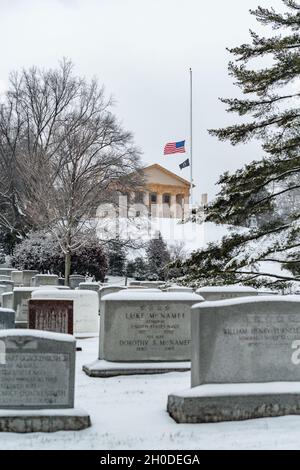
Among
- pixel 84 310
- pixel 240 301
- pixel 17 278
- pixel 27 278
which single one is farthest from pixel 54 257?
pixel 240 301

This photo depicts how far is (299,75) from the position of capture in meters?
15.6

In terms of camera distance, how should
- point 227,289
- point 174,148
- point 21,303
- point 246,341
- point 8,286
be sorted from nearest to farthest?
1. point 246,341
2. point 227,289
3. point 21,303
4. point 8,286
5. point 174,148

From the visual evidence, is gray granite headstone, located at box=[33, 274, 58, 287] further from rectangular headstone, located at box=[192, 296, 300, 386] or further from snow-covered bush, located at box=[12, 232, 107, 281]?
rectangular headstone, located at box=[192, 296, 300, 386]

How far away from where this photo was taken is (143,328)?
1091 cm

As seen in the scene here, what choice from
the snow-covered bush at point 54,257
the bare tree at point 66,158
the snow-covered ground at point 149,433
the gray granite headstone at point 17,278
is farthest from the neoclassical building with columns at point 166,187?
the snow-covered ground at point 149,433

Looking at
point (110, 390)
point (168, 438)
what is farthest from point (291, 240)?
point (168, 438)

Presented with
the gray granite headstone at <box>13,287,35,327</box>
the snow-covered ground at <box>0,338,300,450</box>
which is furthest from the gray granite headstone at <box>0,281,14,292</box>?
the snow-covered ground at <box>0,338,300,450</box>

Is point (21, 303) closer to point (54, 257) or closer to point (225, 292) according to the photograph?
point (225, 292)

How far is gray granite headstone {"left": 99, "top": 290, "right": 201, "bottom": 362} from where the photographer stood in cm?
1082

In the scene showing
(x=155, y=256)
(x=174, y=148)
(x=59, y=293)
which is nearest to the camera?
(x=59, y=293)

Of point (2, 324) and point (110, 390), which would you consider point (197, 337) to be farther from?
point (2, 324)

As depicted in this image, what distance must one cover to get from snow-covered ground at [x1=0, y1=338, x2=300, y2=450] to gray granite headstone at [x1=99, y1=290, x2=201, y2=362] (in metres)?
2.14

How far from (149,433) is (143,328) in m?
4.28

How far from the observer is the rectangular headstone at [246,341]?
7.50 m
